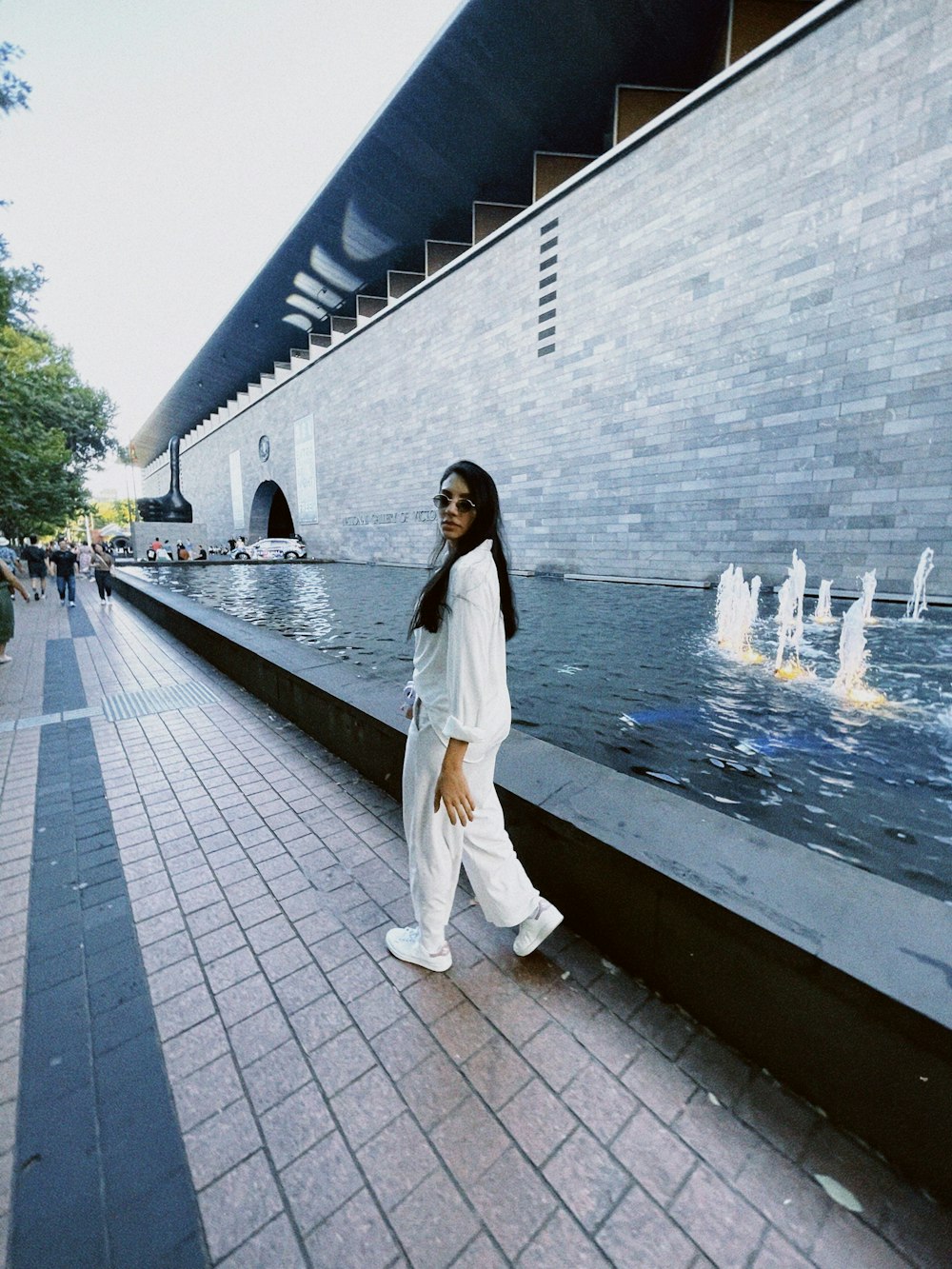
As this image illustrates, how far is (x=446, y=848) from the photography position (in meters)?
2.02

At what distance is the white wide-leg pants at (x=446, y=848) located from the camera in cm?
198

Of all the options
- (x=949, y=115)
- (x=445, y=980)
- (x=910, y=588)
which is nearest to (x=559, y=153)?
(x=949, y=115)

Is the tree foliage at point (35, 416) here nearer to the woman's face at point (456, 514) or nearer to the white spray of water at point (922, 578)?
the woman's face at point (456, 514)

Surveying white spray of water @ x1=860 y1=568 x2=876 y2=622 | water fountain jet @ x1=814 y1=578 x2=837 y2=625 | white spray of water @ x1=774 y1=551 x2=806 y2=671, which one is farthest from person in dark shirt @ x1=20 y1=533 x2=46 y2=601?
white spray of water @ x1=860 y1=568 x2=876 y2=622

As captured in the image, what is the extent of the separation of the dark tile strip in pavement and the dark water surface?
208 cm

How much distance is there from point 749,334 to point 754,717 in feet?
38.3

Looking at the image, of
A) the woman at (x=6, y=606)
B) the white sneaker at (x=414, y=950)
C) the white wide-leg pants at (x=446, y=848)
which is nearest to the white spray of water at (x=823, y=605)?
the white wide-leg pants at (x=446, y=848)

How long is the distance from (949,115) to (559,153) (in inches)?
483

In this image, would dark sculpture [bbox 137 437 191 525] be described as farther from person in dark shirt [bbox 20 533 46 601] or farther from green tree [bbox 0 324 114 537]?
person in dark shirt [bbox 20 533 46 601]

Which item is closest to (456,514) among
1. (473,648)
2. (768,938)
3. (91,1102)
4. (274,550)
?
(473,648)

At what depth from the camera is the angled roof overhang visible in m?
14.2

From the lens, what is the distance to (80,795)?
12.0ft

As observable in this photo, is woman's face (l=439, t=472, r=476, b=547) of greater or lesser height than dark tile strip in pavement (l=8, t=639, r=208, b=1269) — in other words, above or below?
above

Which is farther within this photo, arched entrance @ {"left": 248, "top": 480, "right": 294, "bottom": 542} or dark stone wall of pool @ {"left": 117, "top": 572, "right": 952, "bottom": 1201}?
arched entrance @ {"left": 248, "top": 480, "right": 294, "bottom": 542}
